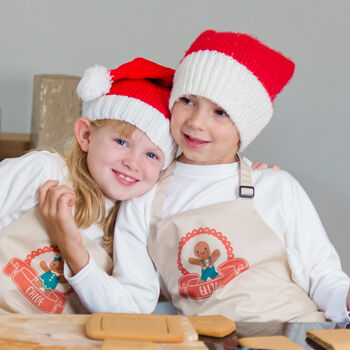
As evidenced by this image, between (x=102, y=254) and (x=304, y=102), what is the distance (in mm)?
1631

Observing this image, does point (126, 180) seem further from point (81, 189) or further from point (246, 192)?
point (246, 192)

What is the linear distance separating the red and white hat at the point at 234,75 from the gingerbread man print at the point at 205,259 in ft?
0.79

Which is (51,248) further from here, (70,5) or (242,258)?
(70,5)

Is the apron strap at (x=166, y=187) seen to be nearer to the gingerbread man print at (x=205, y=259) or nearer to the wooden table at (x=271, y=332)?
the gingerbread man print at (x=205, y=259)

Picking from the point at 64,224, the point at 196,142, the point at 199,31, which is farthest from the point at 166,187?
the point at 199,31

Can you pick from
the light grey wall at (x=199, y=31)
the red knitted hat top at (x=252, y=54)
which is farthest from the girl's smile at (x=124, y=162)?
the light grey wall at (x=199, y=31)

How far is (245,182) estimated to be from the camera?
4.38 feet

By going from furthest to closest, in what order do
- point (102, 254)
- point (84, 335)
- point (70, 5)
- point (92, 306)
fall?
1. point (70, 5)
2. point (102, 254)
3. point (92, 306)
4. point (84, 335)

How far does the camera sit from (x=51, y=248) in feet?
4.31

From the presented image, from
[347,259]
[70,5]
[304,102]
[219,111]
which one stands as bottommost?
[347,259]

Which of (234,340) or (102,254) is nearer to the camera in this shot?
(234,340)

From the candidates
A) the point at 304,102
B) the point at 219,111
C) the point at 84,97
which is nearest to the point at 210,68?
the point at 219,111

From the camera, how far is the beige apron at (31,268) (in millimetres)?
1291

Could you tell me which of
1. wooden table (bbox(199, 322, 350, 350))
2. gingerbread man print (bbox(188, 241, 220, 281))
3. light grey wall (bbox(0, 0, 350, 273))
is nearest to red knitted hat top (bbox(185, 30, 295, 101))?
gingerbread man print (bbox(188, 241, 220, 281))
